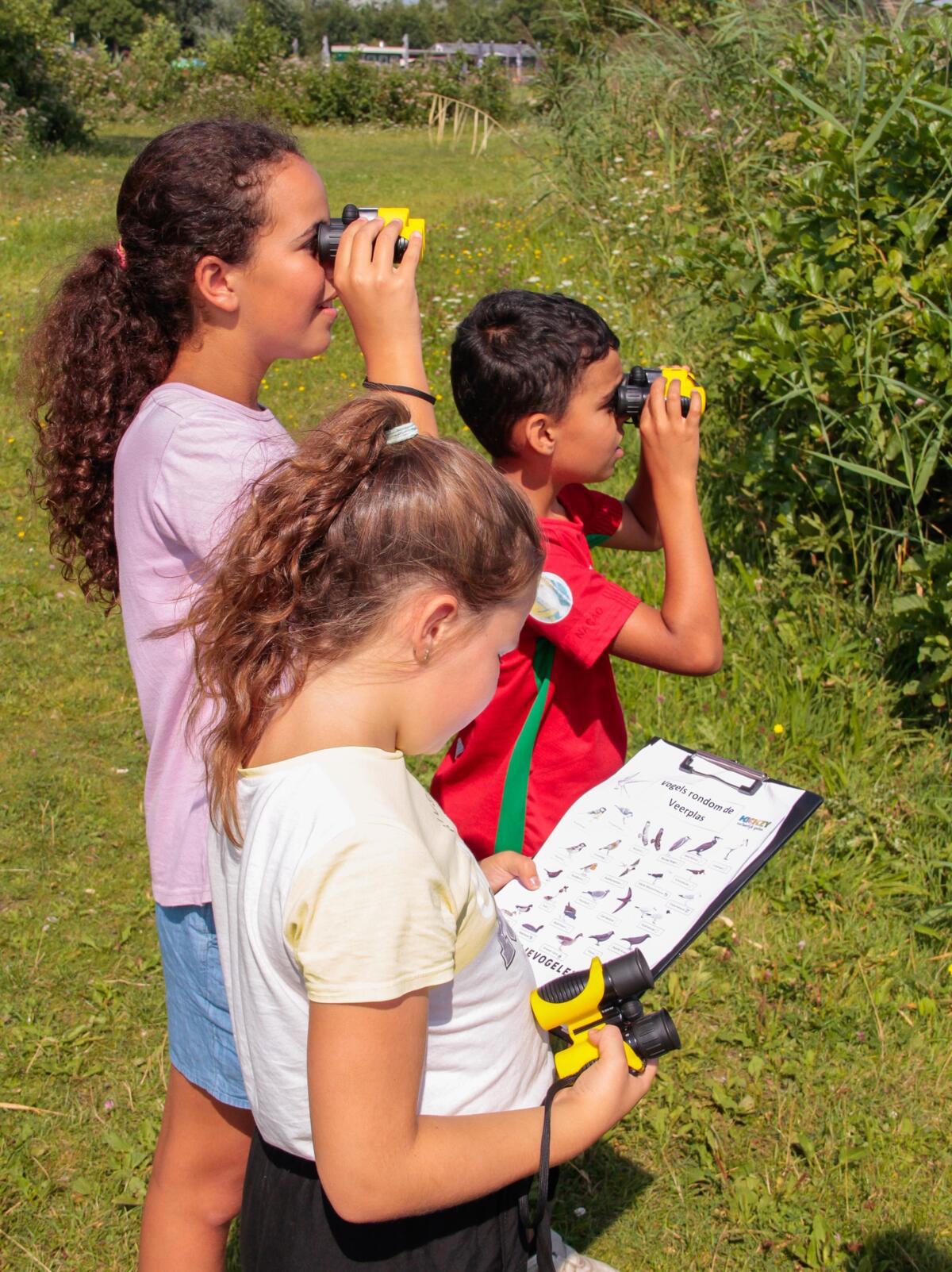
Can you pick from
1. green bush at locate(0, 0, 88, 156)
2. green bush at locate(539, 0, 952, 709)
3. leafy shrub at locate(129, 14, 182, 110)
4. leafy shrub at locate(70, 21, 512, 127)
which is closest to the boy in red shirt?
green bush at locate(539, 0, 952, 709)

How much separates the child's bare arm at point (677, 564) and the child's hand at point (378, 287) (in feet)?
1.70

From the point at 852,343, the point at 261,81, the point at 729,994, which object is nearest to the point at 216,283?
the point at 729,994

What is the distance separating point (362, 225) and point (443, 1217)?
128 cm

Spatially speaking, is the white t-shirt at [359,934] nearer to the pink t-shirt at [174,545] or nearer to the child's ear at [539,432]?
the pink t-shirt at [174,545]

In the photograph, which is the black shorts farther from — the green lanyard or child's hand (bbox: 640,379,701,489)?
child's hand (bbox: 640,379,701,489)

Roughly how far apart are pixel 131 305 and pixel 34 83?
73.6 feet

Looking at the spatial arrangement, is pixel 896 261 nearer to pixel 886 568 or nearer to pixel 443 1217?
pixel 886 568

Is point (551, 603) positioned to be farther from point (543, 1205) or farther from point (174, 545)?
point (543, 1205)

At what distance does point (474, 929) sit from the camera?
1.23 metres

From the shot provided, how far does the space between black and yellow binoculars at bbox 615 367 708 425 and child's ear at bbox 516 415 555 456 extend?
132 millimetres

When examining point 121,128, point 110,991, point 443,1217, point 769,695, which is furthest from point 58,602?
point 121,128

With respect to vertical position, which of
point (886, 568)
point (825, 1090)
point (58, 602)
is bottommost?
point (58, 602)

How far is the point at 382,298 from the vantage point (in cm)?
167

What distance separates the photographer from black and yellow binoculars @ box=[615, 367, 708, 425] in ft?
6.60
